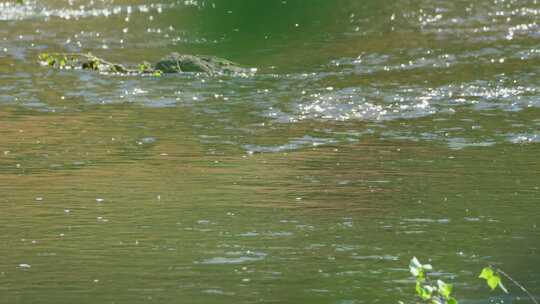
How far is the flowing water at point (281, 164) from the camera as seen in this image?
1012cm

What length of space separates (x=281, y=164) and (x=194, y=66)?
9.83m

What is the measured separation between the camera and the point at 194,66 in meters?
24.8

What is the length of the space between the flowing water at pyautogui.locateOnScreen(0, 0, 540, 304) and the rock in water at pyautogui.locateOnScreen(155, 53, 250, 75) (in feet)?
2.04

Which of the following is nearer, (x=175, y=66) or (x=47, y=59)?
(x=47, y=59)

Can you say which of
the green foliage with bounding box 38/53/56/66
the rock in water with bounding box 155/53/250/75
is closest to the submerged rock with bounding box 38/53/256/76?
the rock in water with bounding box 155/53/250/75

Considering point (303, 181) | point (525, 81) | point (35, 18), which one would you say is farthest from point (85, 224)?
point (35, 18)

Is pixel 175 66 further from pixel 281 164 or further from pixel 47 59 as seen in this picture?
pixel 281 164

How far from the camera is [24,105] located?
20.8 m

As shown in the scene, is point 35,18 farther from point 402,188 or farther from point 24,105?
point 402,188

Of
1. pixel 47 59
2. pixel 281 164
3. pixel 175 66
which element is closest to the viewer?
pixel 281 164

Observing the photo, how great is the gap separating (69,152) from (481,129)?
555 centimetres

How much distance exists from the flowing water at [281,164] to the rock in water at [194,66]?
24.4 inches

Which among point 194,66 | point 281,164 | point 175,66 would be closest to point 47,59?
point 175,66

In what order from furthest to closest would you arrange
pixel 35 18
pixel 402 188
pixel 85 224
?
pixel 35 18 < pixel 402 188 < pixel 85 224
